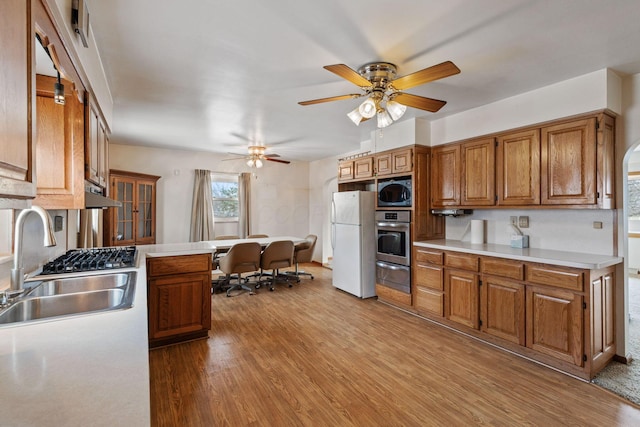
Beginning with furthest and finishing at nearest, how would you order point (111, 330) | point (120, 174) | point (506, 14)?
point (120, 174), point (506, 14), point (111, 330)

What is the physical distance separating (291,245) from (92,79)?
3.50 meters

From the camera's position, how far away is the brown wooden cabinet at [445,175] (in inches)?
146

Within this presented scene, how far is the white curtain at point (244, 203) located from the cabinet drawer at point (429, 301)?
4142mm

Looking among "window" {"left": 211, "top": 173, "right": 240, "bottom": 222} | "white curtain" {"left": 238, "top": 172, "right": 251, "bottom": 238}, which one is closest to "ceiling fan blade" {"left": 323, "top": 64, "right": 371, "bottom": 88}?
"white curtain" {"left": 238, "top": 172, "right": 251, "bottom": 238}

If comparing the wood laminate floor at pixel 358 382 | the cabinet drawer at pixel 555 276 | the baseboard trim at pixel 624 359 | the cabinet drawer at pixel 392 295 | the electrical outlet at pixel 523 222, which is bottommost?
the wood laminate floor at pixel 358 382

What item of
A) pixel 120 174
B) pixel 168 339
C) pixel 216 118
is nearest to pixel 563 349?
pixel 168 339

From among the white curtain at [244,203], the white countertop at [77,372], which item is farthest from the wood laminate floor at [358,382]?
the white curtain at [244,203]

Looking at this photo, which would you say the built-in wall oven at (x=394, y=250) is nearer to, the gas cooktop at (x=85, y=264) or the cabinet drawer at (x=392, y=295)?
the cabinet drawer at (x=392, y=295)

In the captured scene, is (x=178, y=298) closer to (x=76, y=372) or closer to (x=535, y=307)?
(x=76, y=372)

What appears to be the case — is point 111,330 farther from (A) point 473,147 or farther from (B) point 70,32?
(A) point 473,147

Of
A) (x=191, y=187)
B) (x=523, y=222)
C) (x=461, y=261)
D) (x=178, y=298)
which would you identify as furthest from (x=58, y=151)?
(x=191, y=187)

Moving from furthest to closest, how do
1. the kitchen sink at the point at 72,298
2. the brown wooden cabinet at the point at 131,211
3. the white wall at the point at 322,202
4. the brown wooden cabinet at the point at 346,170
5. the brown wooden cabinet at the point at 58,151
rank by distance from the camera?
the white wall at the point at 322,202 < the brown wooden cabinet at the point at 346,170 < the brown wooden cabinet at the point at 131,211 < the brown wooden cabinet at the point at 58,151 < the kitchen sink at the point at 72,298

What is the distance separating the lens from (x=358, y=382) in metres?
2.38

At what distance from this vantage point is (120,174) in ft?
16.3
